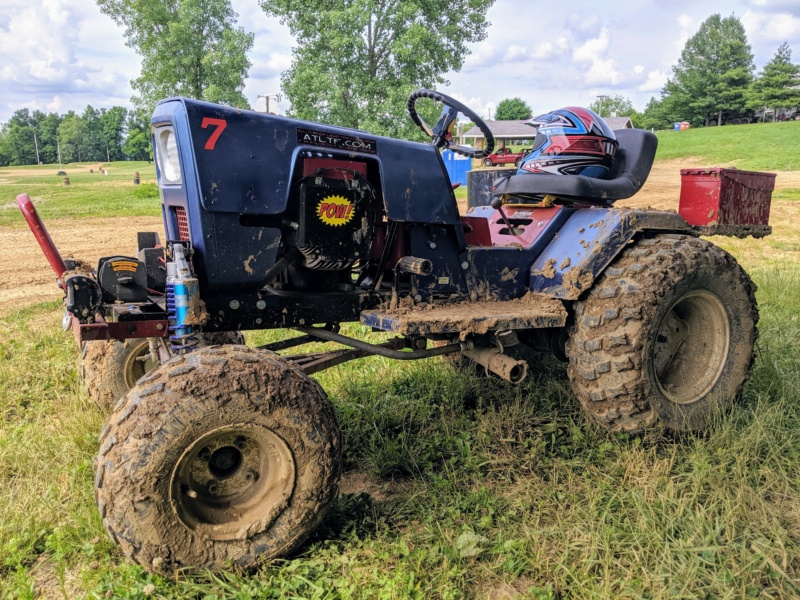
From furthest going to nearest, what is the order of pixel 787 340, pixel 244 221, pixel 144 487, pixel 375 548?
pixel 787 340 → pixel 244 221 → pixel 375 548 → pixel 144 487

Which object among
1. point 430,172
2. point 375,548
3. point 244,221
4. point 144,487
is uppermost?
point 430,172

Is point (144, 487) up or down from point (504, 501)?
up

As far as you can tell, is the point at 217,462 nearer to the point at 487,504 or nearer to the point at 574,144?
the point at 487,504

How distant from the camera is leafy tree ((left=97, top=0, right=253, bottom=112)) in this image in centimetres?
2725

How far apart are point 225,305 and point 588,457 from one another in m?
2.15

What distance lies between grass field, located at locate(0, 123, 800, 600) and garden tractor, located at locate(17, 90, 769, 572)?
23cm

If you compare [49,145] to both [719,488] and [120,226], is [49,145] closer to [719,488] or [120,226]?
[120,226]

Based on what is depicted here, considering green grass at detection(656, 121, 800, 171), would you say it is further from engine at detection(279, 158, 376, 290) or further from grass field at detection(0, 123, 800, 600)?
engine at detection(279, 158, 376, 290)

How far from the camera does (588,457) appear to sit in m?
3.70

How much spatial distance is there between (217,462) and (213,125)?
1507 mm

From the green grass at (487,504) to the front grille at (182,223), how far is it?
134 centimetres

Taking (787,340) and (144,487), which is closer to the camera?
(144,487)

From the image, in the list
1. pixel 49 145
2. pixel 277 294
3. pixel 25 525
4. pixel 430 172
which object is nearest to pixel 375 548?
pixel 277 294

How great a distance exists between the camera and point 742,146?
37344 millimetres
